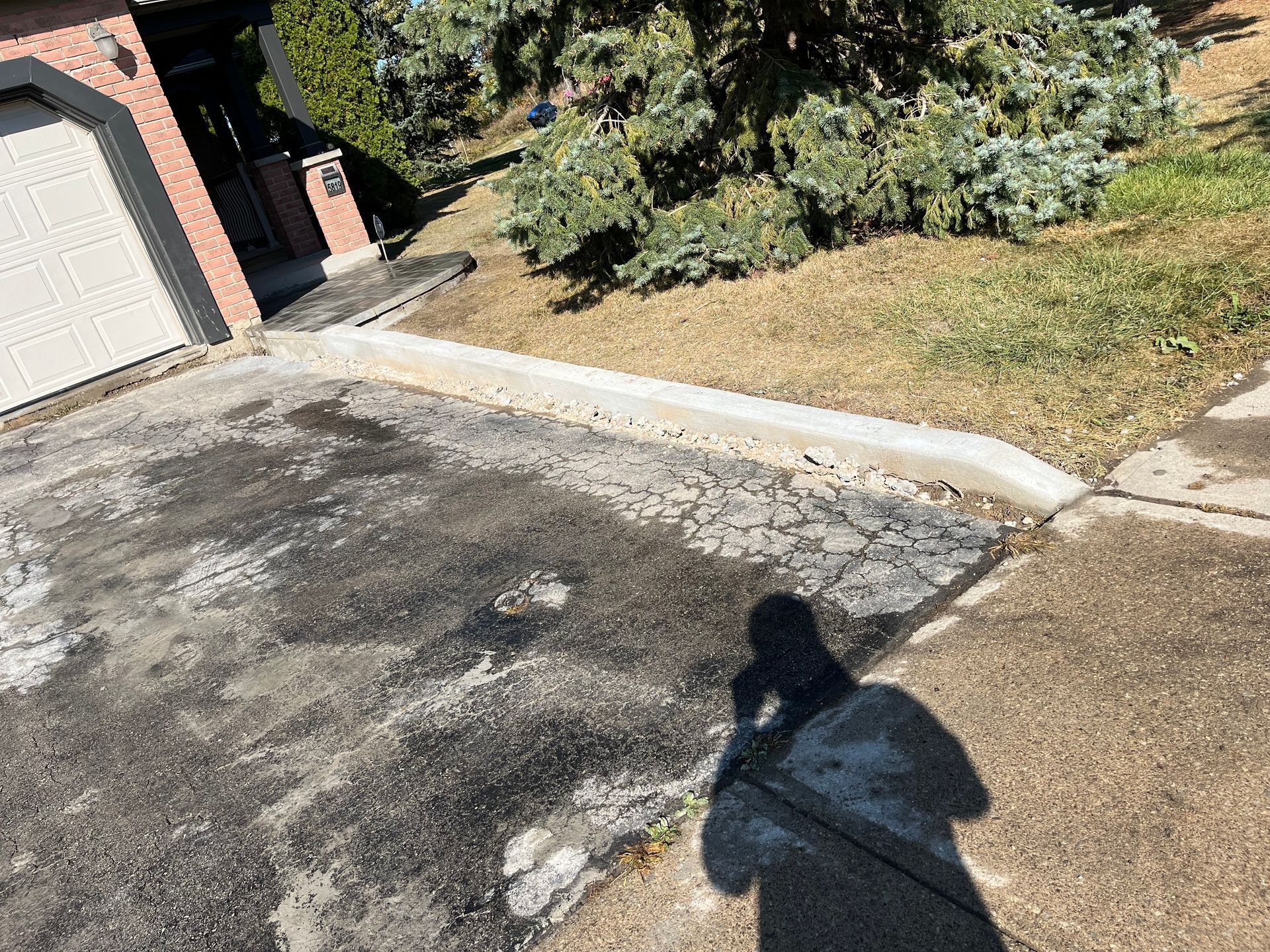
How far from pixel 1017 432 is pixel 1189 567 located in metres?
1.29

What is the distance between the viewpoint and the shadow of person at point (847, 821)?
2244mm

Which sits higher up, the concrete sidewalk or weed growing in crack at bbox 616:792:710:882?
weed growing in crack at bbox 616:792:710:882

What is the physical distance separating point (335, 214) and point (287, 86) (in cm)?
181

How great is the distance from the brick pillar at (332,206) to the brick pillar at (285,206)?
0.79 ft

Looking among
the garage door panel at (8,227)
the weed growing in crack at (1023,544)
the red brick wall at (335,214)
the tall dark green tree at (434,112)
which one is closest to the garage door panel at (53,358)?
the garage door panel at (8,227)

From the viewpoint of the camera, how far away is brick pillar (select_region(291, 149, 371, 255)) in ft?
42.0

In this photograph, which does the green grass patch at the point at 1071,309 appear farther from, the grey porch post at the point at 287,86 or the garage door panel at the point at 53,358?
the grey porch post at the point at 287,86

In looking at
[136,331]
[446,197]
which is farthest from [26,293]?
[446,197]

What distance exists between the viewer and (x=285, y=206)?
44.1ft

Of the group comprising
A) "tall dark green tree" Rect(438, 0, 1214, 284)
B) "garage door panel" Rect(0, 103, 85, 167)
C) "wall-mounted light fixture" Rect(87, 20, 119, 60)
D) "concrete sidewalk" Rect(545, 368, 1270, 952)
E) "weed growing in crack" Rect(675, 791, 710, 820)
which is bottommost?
"concrete sidewalk" Rect(545, 368, 1270, 952)

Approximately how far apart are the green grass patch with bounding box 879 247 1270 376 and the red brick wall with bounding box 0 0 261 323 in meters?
7.54

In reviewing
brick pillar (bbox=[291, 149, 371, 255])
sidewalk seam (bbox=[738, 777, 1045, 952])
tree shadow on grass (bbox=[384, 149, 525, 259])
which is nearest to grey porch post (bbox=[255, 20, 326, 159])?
brick pillar (bbox=[291, 149, 371, 255])

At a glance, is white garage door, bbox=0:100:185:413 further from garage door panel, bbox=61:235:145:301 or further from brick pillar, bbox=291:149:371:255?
brick pillar, bbox=291:149:371:255

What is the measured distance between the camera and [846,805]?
262 cm
